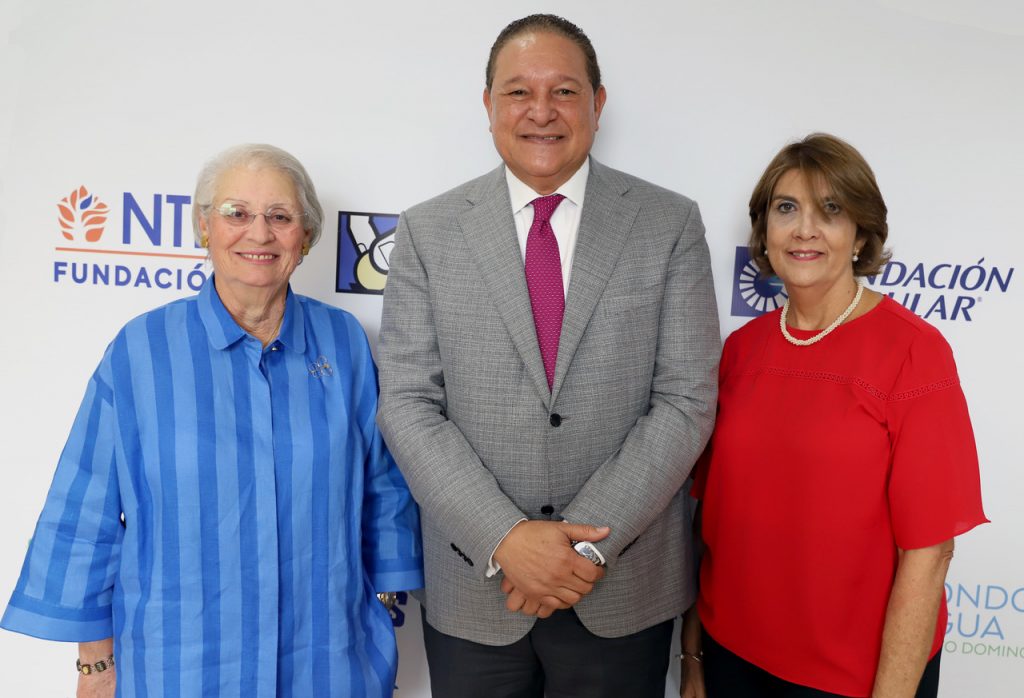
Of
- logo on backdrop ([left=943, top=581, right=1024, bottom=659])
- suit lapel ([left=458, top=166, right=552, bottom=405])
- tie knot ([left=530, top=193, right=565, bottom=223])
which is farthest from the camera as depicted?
logo on backdrop ([left=943, top=581, right=1024, bottom=659])

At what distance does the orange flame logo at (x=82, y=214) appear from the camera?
210 cm

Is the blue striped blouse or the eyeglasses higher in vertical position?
the eyeglasses

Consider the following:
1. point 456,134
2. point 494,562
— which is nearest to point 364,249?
point 456,134

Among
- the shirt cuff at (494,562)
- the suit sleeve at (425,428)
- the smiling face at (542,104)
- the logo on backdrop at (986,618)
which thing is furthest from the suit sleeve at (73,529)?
the logo on backdrop at (986,618)

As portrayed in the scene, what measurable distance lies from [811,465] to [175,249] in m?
1.85

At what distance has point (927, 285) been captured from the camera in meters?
2.00

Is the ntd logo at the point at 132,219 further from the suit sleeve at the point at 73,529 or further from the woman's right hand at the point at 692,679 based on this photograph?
the woman's right hand at the point at 692,679

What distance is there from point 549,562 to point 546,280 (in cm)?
57

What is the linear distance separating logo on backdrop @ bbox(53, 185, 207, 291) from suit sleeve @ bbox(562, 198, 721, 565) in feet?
4.65

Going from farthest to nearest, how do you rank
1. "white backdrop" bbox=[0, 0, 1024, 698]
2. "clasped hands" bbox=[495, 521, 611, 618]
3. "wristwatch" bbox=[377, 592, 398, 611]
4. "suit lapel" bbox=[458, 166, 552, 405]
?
"white backdrop" bbox=[0, 0, 1024, 698] → "wristwatch" bbox=[377, 592, 398, 611] → "suit lapel" bbox=[458, 166, 552, 405] → "clasped hands" bbox=[495, 521, 611, 618]

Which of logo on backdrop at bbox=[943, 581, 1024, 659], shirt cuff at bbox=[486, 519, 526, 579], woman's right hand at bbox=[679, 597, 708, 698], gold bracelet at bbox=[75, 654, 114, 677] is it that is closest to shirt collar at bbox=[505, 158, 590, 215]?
shirt cuff at bbox=[486, 519, 526, 579]

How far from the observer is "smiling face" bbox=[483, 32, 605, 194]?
4.77ft

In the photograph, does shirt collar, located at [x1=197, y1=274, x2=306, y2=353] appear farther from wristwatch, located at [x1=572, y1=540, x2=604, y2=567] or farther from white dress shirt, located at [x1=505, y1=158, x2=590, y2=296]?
wristwatch, located at [x1=572, y1=540, x2=604, y2=567]

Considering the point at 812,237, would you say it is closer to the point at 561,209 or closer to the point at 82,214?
the point at 561,209
